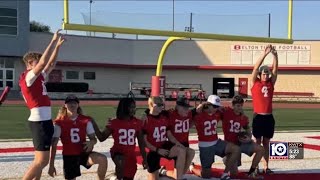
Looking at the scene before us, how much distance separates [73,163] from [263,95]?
3091 millimetres

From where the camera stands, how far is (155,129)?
6629 mm

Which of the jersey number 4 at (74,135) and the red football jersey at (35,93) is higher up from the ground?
the red football jersey at (35,93)

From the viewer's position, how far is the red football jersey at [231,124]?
7.43 m

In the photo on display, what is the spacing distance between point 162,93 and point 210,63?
103 ft

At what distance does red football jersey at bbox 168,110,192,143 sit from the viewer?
691 cm

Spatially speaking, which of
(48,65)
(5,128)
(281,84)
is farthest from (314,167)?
(281,84)

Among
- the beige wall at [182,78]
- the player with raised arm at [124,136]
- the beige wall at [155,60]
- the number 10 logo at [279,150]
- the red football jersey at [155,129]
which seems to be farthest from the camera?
the beige wall at [155,60]

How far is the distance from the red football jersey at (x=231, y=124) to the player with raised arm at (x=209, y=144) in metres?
0.19

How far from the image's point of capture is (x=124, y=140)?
20.5 feet

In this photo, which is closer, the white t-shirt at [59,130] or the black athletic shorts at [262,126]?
the white t-shirt at [59,130]

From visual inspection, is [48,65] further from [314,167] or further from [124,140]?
[314,167]

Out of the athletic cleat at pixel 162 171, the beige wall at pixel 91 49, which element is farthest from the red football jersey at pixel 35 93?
the beige wall at pixel 91 49

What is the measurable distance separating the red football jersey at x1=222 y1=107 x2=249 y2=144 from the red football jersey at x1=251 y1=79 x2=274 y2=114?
0.43m

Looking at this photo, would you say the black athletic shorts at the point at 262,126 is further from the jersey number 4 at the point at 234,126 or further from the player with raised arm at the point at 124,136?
the player with raised arm at the point at 124,136
